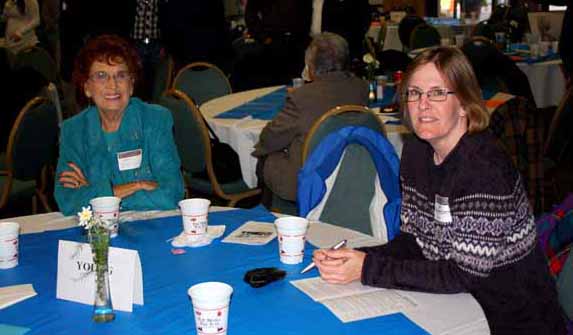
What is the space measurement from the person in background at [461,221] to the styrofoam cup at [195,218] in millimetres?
435

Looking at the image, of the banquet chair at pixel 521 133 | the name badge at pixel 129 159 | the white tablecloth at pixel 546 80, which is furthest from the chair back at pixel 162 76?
the name badge at pixel 129 159

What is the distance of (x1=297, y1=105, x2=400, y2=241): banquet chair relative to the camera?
98.3 inches

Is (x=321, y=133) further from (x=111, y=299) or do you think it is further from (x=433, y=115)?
(x=111, y=299)

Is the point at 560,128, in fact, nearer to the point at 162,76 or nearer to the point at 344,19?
the point at 344,19

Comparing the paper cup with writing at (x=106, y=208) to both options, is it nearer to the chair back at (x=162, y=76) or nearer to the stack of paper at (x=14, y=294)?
the stack of paper at (x=14, y=294)

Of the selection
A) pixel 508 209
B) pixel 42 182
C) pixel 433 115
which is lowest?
pixel 42 182

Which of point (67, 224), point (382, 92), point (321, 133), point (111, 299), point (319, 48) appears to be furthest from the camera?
point (382, 92)

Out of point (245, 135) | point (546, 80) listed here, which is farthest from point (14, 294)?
point (546, 80)

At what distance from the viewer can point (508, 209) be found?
180 cm

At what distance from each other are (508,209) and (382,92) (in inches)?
132

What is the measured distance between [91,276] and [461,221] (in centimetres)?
89

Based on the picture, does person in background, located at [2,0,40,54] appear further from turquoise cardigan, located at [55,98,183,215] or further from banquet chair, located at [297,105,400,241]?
banquet chair, located at [297,105,400,241]

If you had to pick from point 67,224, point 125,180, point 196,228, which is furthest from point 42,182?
point 196,228

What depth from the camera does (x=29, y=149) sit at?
Result: 390 centimetres
